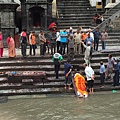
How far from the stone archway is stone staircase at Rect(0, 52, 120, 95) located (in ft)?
29.2

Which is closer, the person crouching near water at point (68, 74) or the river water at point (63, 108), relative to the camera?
the river water at point (63, 108)

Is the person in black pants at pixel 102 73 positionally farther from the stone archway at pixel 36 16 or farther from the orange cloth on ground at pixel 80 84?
the stone archway at pixel 36 16

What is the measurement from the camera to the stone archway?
86.9ft

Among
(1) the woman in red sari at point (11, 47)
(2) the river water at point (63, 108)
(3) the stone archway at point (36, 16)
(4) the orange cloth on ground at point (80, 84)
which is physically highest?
(3) the stone archway at point (36, 16)

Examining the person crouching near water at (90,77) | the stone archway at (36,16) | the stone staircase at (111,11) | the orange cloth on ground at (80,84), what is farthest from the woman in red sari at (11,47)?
the stone staircase at (111,11)

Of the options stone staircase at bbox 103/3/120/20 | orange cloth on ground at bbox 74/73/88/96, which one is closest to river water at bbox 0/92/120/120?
orange cloth on ground at bbox 74/73/88/96

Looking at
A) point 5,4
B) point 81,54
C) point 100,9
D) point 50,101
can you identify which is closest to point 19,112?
point 50,101

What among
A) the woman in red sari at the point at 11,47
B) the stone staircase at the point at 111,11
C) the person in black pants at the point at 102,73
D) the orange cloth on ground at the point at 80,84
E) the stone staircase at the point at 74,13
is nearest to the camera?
the orange cloth on ground at the point at 80,84

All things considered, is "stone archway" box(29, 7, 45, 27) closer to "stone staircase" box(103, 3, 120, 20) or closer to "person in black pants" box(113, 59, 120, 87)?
"stone staircase" box(103, 3, 120, 20)

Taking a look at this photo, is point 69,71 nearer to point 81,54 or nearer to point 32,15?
point 81,54

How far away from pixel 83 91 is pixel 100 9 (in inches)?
712

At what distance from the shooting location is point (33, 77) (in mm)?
15781

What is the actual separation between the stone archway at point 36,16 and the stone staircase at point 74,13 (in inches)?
71.9

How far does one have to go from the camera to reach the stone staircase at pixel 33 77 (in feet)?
49.4
